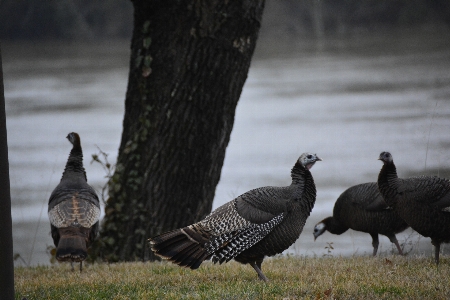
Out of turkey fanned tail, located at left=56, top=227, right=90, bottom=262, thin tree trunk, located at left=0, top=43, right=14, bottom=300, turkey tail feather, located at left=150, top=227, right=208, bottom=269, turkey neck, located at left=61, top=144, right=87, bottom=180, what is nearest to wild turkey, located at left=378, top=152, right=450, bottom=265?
turkey tail feather, located at left=150, top=227, right=208, bottom=269

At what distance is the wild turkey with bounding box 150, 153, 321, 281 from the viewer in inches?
229

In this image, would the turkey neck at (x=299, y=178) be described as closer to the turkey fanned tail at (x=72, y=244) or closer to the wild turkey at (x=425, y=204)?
the wild turkey at (x=425, y=204)

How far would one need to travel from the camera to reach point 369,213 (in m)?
8.12

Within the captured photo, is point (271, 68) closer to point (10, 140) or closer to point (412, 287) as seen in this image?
point (10, 140)

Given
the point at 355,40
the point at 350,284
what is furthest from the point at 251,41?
the point at 355,40

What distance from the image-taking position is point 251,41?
26.8 ft

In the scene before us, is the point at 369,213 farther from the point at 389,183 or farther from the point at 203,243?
Answer: the point at 203,243

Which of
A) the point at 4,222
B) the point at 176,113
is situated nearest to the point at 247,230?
the point at 4,222

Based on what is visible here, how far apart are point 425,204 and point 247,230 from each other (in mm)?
1791

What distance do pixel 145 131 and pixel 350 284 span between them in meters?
3.58

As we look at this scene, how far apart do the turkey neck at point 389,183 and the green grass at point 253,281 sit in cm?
63

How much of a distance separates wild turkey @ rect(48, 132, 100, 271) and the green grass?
276 mm

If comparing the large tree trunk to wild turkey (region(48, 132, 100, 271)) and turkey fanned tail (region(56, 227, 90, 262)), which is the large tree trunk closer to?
wild turkey (region(48, 132, 100, 271))

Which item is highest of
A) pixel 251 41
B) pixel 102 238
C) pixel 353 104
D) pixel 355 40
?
pixel 355 40
